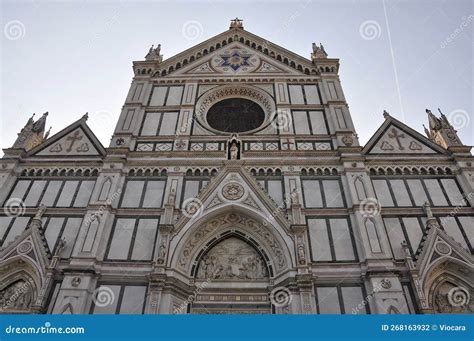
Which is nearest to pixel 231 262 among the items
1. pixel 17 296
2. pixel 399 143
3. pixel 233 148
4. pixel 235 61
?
pixel 233 148

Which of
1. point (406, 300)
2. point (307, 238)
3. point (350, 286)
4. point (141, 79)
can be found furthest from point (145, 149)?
point (406, 300)

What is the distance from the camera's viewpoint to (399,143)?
17.4 metres

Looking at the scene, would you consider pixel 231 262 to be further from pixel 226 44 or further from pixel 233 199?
pixel 226 44

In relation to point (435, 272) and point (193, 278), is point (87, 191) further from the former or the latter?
point (435, 272)

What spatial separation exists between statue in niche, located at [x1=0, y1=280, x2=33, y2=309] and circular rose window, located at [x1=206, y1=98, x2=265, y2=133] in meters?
10.6

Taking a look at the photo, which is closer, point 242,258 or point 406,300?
point 406,300

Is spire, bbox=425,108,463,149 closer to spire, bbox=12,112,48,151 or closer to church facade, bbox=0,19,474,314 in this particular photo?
church facade, bbox=0,19,474,314

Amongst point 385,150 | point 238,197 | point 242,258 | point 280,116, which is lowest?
point 242,258

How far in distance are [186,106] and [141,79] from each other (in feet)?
11.7

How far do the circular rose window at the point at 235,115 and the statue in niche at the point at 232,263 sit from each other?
6349 millimetres

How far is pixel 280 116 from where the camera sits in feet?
61.3

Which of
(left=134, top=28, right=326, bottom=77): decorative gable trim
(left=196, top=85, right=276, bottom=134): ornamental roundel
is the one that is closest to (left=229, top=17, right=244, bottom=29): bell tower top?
(left=134, top=28, right=326, bottom=77): decorative gable trim

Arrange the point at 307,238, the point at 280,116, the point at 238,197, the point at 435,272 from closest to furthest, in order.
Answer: the point at 435,272
the point at 307,238
the point at 238,197
the point at 280,116

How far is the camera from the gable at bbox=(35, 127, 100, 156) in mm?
17344
